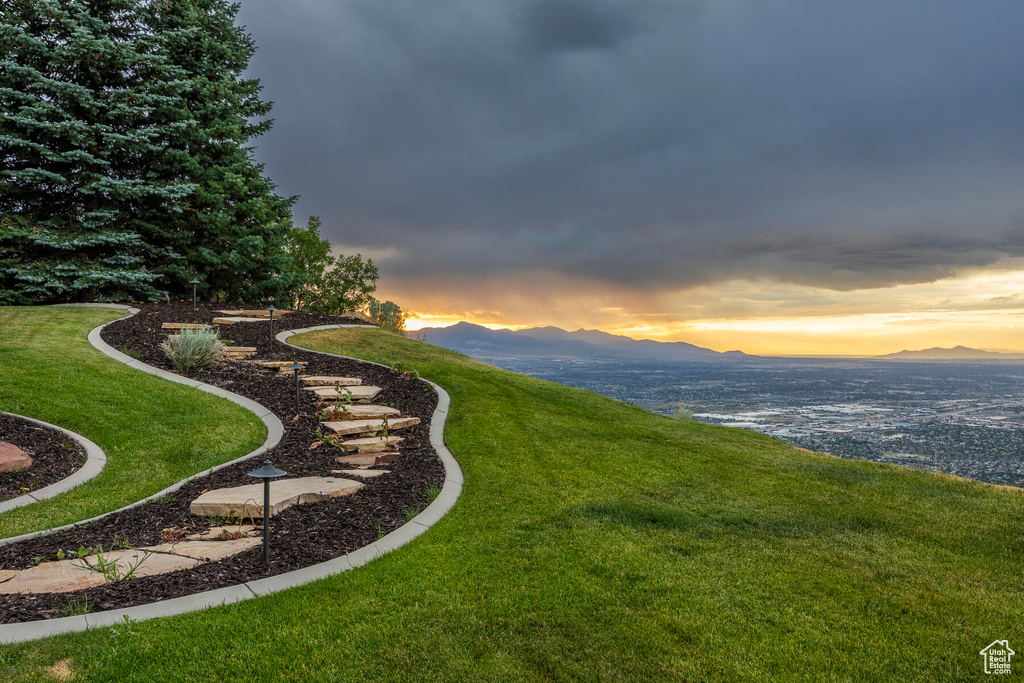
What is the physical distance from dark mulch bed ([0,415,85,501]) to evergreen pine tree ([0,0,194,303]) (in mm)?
11051

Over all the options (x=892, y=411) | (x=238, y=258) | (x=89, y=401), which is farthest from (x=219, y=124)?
(x=892, y=411)

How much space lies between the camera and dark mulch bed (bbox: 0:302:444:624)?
12.3 ft

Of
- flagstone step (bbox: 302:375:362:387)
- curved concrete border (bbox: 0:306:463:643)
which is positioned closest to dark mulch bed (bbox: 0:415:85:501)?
curved concrete border (bbox: 0:306:463:643)

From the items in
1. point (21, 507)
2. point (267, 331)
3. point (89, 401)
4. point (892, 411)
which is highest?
point (267, 331)

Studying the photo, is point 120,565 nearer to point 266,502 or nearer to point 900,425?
point 266,502

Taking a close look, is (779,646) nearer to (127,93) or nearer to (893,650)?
(893,650)

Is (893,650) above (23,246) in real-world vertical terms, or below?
below

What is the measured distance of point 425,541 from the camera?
4.56m

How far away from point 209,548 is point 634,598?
146 inches

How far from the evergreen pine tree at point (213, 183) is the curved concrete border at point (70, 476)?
42.5ft

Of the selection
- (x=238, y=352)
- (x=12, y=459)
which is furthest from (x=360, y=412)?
(x=238, y=352)

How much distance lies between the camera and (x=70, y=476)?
593 centimetres

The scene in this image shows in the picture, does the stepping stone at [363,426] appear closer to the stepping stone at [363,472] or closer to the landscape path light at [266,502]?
the stepping stone at [363,472]

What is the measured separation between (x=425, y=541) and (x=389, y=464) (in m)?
2.36
